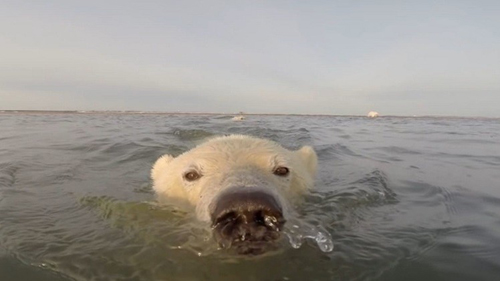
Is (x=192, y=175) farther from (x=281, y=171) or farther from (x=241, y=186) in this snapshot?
(x=241, y=186)

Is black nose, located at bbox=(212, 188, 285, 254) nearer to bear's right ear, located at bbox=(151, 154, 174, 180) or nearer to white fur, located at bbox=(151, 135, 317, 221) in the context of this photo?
white fur, located at bbox=(151, 135, 317, 221)

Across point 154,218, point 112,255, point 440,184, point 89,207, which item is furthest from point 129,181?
point 440,184

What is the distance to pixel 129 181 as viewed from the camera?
6.87 m

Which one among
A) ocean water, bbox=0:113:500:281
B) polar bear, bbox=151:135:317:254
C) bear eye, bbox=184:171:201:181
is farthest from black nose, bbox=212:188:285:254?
bear eye, bbox=184:171:201:181

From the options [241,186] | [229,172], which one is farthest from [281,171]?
[241,186]

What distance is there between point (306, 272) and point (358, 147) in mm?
9723

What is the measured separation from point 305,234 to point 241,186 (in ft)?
2.67

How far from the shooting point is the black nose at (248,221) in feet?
9.62

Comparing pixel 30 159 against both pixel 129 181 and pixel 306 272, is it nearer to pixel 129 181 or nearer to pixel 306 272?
pixel 129 181

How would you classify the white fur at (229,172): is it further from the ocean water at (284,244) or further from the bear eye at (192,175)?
the ocean water at (284,244)

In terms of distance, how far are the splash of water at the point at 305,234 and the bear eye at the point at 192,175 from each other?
1498mm

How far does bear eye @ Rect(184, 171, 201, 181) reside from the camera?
483 centimetres

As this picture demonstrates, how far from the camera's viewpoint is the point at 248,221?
2924 millimetres

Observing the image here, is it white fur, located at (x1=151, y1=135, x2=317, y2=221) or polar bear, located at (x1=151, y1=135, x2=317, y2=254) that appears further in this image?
white fur, located at (x1=151, y1=135, x2=317, y2=221)
